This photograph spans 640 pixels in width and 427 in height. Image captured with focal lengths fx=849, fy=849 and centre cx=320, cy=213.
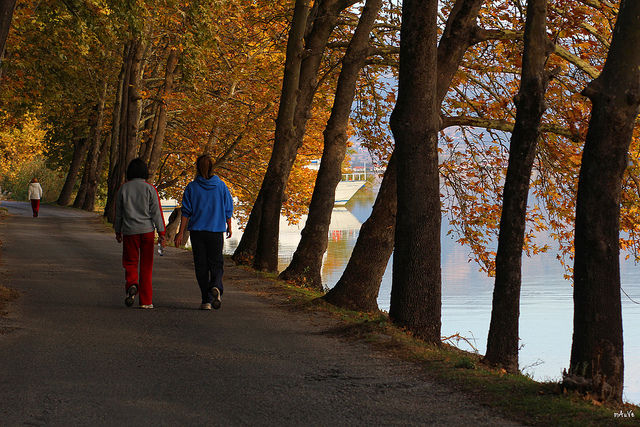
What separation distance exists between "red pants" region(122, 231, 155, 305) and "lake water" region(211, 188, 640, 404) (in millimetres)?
5492

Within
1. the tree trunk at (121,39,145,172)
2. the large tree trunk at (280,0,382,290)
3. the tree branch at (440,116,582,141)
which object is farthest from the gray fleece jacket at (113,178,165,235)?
the tree trunk at (121,39,145,172)

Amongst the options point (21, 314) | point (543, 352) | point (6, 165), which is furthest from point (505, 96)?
point (6, 165)

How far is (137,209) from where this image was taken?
11062mm

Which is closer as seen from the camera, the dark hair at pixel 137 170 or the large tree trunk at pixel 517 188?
the large tree trunk at pixel 517 188

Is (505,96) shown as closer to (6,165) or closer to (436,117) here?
(436,117)

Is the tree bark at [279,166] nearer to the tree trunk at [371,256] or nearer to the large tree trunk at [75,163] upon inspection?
the tree trunk at [371,256]

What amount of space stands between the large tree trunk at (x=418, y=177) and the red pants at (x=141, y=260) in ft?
10.6

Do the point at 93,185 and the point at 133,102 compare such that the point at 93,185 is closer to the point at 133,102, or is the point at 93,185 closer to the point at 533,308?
the point at 133,102

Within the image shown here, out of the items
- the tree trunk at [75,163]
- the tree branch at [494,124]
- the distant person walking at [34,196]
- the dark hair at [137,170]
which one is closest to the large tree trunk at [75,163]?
the tree trunk at [75,163]

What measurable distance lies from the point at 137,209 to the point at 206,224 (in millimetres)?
917

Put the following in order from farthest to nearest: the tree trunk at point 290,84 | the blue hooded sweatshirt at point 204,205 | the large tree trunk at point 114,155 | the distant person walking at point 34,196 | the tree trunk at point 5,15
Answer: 1. the distant person walking at point 34,196
2. the large tree trunk at point 114,155
3. the tree trunk at point 290,84
4. the tree trunk at point 5,15
5. the blue hooded sweatshirt at point 204,205

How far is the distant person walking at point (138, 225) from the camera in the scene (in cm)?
1102

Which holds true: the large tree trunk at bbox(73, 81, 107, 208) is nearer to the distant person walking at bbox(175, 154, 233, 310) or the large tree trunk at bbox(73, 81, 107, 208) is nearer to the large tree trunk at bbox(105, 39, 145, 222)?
the large tree trunk at bbox(105, 39, 145, 222)

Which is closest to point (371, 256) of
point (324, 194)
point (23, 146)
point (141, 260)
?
point (141, 260)
